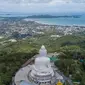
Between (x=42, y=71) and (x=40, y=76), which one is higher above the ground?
(x=42, y=71)

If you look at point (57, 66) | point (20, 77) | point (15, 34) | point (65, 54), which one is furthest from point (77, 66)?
point (15, 34)

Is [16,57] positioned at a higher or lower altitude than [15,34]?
higher

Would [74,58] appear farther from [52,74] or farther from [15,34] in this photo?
[15,34]

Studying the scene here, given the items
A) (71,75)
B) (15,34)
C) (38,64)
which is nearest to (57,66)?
(71,75)

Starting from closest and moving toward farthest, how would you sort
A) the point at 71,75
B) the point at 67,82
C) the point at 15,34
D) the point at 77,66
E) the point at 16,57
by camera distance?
the point at 67,82 < the point at 71,75 < the point at 77,66 < the point at 16,57 < the point at 15,34

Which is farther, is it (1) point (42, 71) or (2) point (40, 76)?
(1) point (42, 71)

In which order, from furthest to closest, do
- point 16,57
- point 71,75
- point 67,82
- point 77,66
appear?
1. point 16,57
2. point 77,66
3. point 71,75
4. point 67,82

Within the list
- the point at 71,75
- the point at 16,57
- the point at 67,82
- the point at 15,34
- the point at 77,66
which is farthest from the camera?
the point at 15,34

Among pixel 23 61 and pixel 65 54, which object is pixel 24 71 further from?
pixel 65 54

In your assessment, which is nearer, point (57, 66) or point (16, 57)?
point (57, 66)
